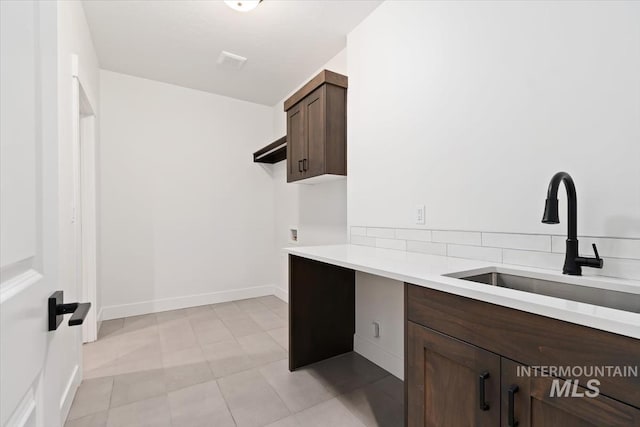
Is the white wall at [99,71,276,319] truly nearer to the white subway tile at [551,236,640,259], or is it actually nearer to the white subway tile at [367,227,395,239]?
the white subway tile at [367,227,395,239]

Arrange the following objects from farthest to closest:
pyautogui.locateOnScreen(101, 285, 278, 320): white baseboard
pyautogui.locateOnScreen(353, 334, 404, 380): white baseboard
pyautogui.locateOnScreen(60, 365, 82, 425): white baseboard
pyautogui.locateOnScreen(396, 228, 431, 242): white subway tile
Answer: pyautogui.locateOnScreen(101, 285, 278, 320): white baseboard
pyautogui.locateOnScreen(353, 334, 404, 380): white baseboard
pyautogui.locateOnScreen(396, 228, 431, 242): white subway tile
pyautogui.locateOnScreen(60, 365, 82, 425): white baseboard

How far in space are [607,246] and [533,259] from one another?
0.83 feet

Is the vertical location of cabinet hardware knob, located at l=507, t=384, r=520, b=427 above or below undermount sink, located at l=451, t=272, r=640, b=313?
below

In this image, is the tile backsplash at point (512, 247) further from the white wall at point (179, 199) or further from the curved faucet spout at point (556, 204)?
the white wall at point (179, 199)

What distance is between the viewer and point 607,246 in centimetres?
112

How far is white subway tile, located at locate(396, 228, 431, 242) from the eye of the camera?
5.99ft

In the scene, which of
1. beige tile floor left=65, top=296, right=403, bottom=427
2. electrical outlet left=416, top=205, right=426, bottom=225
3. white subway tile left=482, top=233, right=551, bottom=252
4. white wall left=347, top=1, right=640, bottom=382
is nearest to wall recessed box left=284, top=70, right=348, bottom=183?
white wall left=347, top=1, right=640, bottom=382

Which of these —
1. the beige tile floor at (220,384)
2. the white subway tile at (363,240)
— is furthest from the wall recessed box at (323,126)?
the beige tile floor at (220,384)

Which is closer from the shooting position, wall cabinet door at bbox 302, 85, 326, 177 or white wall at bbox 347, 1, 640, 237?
white wall at bbox 347, 1, 640, 237

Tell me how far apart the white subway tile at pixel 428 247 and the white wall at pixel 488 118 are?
11cm

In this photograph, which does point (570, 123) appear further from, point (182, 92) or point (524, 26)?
point (182, 92)

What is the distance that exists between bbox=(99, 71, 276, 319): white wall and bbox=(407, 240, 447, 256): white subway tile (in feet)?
8.74

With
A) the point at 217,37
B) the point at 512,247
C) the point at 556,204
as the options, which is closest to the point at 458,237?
the point at 512,247

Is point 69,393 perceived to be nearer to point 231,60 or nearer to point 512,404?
point 512,404
